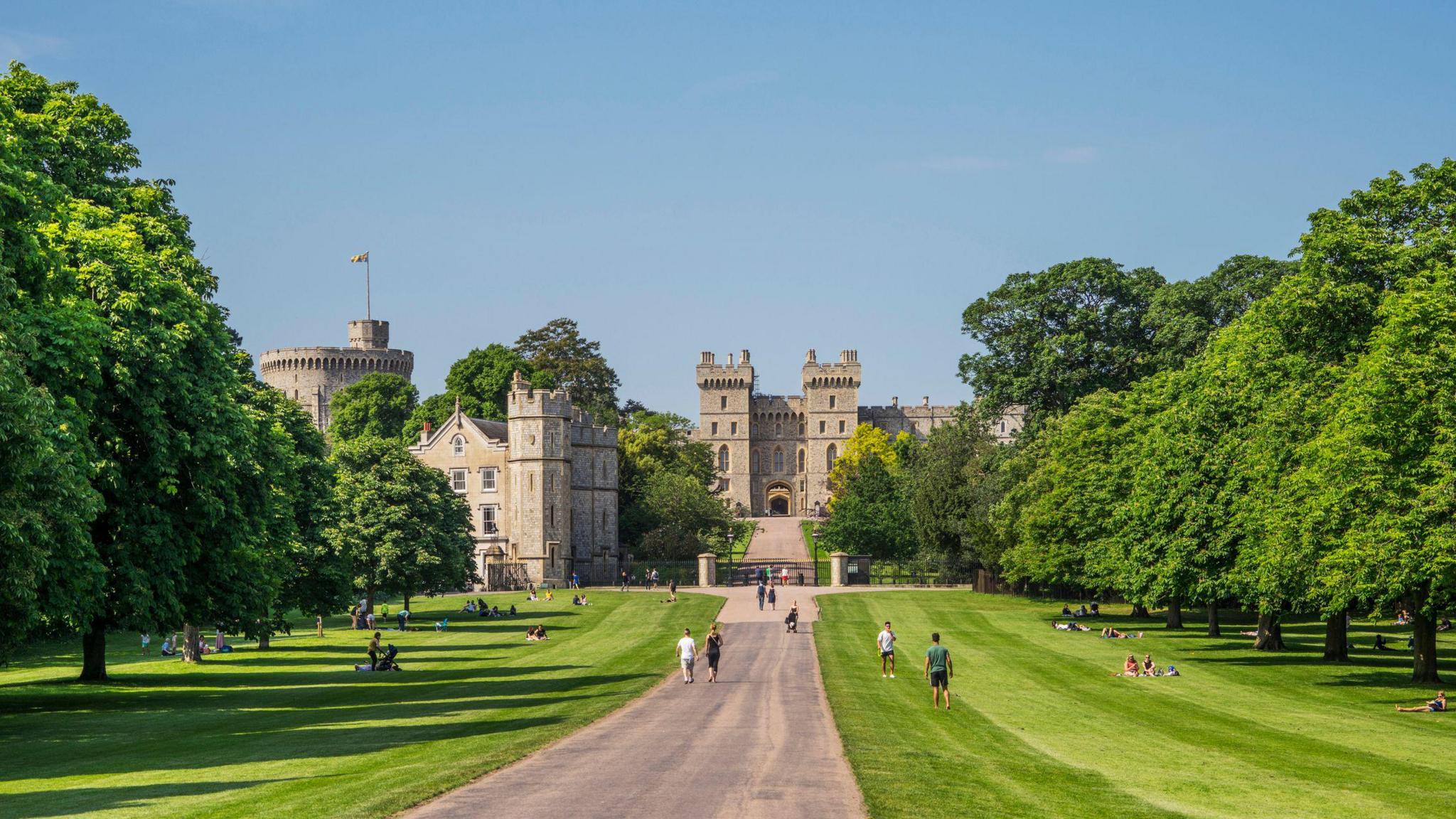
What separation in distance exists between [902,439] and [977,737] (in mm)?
97995

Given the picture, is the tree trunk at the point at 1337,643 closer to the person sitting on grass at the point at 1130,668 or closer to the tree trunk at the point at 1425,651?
the tree trunk at the point at 1425,651

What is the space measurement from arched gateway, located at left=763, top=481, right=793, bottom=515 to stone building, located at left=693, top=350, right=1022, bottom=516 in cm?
8

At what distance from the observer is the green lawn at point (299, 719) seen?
19.8 metres

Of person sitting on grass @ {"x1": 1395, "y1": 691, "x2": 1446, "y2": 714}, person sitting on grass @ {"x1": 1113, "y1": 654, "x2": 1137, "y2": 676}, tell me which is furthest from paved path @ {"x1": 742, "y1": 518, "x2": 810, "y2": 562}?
person sitting on grass @ {"x1": 1395, "y1": 691, "x2": 1446, "y2": 714}

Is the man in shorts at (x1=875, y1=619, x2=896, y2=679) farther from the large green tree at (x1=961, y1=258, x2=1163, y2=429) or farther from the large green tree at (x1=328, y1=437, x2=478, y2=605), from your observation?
the large green tree at (x1=961, y1=258, x2=1163, y2=429)

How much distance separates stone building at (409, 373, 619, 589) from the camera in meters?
90.5

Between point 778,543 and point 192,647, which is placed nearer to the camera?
point 192,647

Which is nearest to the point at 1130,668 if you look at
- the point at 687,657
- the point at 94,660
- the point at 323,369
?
the point at 687,657

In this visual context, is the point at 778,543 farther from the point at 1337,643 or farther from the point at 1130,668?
the point at 1130,668

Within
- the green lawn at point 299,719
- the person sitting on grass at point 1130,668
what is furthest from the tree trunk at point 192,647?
the person sitting on grass at point 1130,668

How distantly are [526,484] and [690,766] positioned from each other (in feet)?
230

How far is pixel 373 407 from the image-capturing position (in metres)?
130

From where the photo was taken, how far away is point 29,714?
1254 inches

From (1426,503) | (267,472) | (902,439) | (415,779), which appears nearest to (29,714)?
(267,472)
